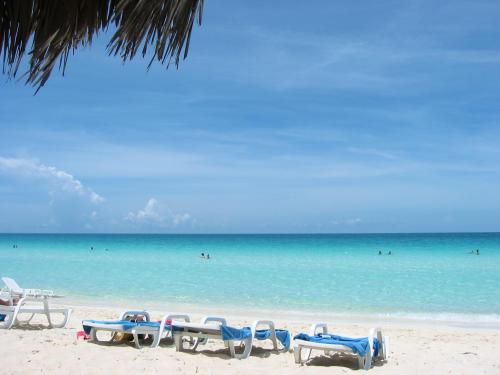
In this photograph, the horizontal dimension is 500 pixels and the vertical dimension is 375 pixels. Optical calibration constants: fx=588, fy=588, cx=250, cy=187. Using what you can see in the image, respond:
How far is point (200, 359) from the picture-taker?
258 inches

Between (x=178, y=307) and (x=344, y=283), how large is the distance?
743 cm

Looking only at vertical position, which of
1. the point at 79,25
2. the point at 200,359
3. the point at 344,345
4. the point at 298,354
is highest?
the point at 79,25

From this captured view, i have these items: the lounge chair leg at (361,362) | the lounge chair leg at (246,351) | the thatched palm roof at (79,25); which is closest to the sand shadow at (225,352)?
the lounge chair leg at (246,351)

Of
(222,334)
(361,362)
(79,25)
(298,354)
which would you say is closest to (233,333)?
(222,334)

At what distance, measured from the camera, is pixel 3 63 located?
2.30 metres

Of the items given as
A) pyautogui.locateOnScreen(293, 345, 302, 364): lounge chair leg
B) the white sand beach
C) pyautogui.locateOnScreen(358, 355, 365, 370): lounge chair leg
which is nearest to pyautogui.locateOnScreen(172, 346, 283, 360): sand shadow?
the white sand beach

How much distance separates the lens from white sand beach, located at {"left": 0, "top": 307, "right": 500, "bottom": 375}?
6059 millimetres

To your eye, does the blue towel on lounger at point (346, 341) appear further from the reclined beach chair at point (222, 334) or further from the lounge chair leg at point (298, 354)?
the reclined beach chair at point (222, 334)

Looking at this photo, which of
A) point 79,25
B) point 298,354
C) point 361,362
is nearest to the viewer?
point 79,25

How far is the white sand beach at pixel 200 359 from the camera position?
6.06 metres

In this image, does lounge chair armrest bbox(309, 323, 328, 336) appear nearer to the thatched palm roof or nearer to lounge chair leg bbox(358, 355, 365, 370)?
lounge chair leg bbox(358, 355, 365, 370)

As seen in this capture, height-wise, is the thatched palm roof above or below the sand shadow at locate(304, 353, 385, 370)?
above

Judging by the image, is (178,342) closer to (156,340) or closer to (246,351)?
(156,340)

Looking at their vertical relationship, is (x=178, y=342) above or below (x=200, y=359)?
above
